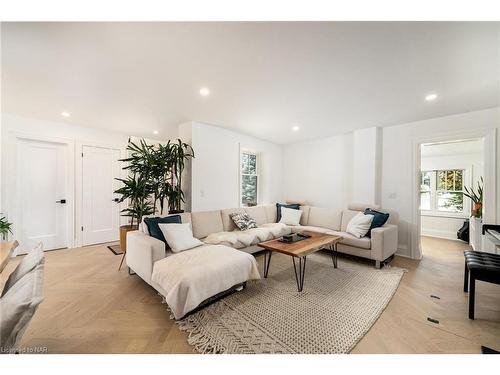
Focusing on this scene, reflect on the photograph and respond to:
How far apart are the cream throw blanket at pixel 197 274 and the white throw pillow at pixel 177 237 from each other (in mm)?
144

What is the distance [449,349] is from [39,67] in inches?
166

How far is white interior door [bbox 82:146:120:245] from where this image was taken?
12.9 ft

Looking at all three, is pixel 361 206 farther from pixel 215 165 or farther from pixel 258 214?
pixel 215 165

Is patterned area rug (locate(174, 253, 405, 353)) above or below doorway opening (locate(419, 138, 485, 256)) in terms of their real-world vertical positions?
below

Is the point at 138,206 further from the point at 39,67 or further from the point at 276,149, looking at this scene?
the point at 276,149

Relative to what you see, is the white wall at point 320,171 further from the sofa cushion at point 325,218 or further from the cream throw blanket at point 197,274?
the cream throw blanket at point 197,274

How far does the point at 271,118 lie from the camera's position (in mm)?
3404

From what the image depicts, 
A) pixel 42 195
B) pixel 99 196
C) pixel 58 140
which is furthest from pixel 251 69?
pixel 42 195

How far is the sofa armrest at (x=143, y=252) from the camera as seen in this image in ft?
7.06

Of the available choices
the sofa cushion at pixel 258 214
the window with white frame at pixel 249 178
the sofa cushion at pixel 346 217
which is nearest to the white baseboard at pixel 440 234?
the sofa cushion at pixel 346 217

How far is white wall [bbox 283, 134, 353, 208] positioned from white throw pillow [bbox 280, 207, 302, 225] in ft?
2.85

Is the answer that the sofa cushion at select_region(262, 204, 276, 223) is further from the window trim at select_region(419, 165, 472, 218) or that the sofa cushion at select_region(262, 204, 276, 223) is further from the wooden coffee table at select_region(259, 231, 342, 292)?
the window trim at select_region(419, 165, 472, 218)

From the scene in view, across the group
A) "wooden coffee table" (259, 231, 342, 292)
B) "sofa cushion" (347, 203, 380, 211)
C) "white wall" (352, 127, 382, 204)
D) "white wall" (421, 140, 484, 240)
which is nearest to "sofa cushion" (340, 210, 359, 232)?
"sofa cushion" (347, 203, 380, 211)
